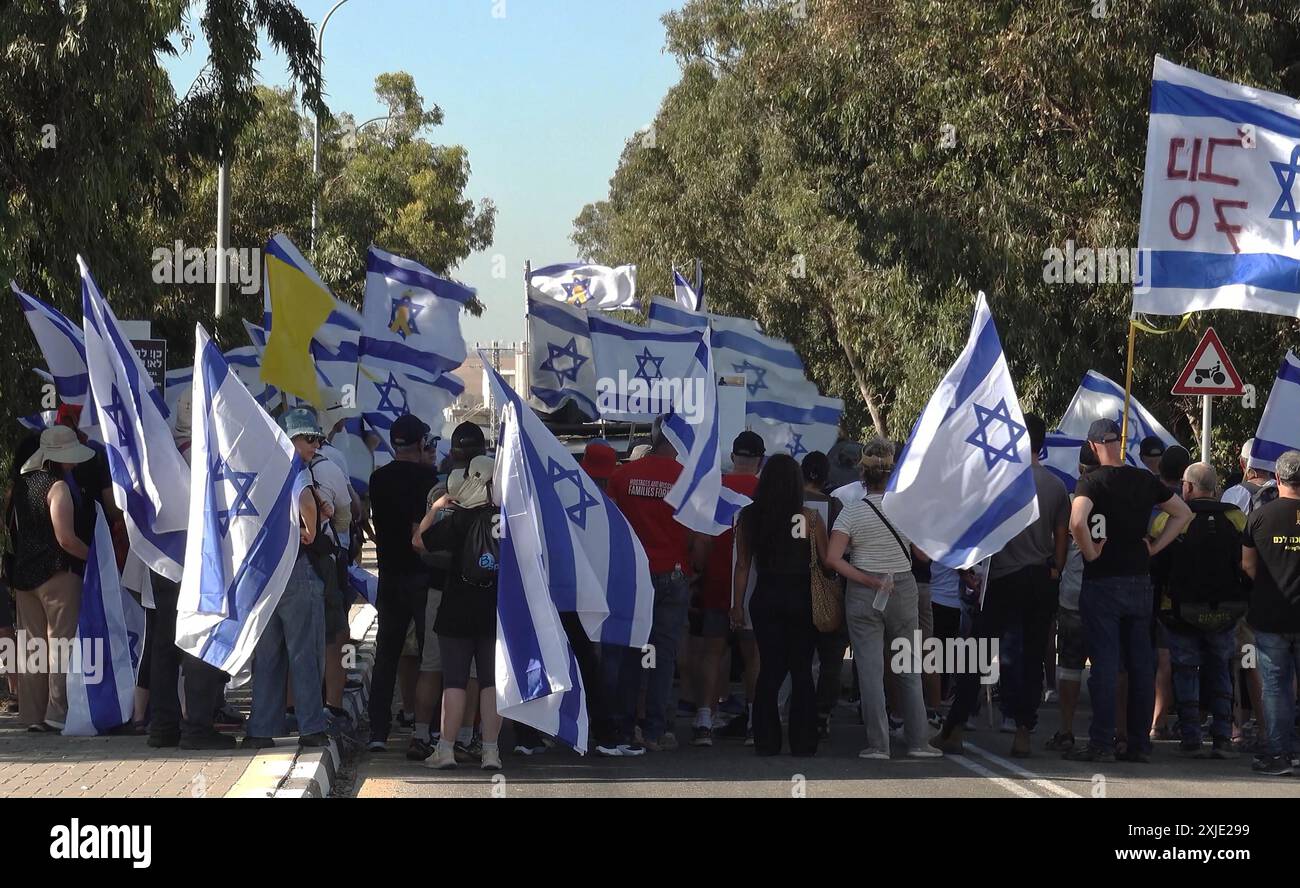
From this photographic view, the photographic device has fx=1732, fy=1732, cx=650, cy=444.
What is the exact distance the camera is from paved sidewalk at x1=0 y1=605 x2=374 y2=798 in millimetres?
8328

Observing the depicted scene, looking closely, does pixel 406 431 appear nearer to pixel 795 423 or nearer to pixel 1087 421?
pixel 795 423

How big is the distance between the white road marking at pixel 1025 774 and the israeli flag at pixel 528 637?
8.23ft

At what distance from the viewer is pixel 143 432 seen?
9.56 m

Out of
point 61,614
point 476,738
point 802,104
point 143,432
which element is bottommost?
point 476,738

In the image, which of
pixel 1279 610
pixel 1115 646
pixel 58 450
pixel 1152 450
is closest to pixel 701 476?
pixel 1115 646

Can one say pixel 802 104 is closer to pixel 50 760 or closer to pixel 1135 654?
pixel 1135 654

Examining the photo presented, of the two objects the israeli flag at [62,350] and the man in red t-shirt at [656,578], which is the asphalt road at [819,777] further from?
the israeli flag at [62,350]

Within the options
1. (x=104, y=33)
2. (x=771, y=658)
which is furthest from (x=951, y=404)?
(x=104, y=33)

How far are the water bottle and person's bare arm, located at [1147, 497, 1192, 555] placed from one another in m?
1.68

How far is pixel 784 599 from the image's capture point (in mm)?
10492

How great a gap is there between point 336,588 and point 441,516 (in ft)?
3.79

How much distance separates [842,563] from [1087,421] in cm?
459

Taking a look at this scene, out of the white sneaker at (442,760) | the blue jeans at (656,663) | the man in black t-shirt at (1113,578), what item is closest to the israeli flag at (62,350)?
the white sneaker at (442,760)
